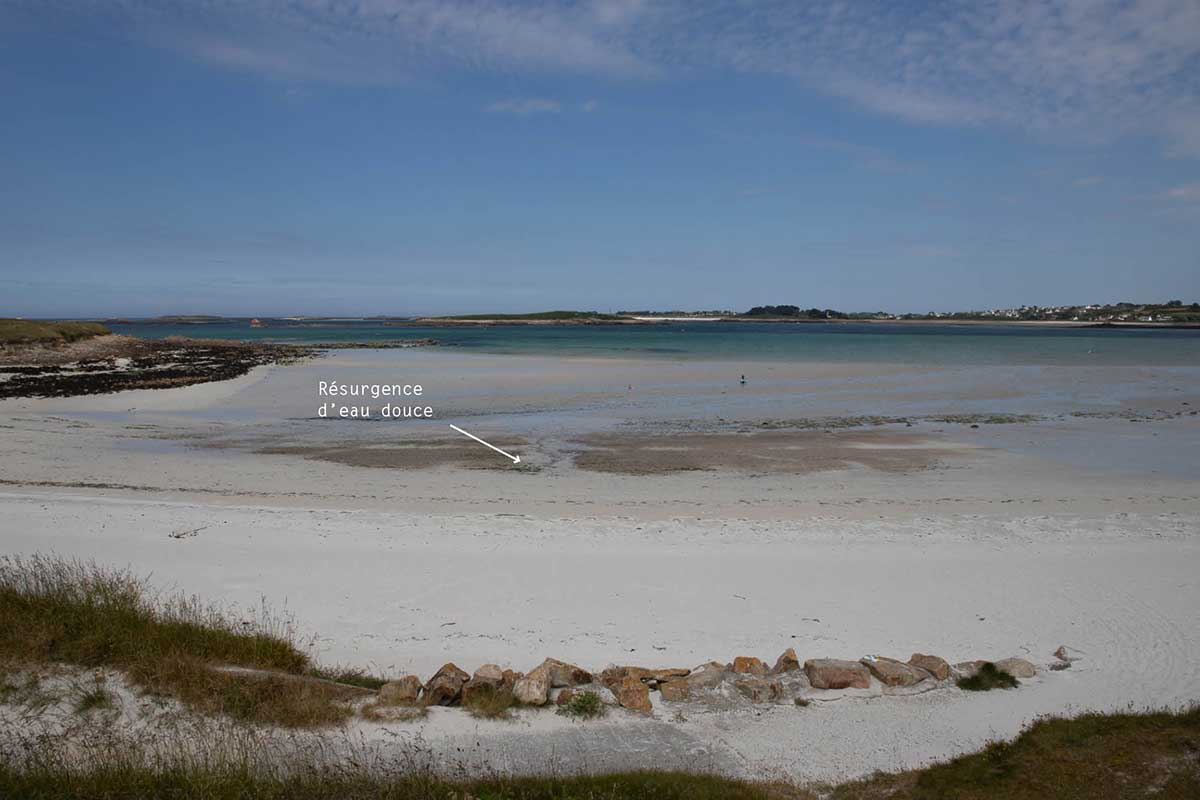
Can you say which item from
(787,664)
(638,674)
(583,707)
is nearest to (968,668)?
(787,664)

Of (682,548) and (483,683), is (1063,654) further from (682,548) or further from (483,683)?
(483,683)

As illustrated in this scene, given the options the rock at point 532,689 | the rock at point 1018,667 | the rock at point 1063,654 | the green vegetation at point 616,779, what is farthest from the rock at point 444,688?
the rock at point 1063,654

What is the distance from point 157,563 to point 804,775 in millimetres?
8548

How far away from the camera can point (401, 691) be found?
253 inches

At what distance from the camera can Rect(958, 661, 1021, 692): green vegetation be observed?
6.79 m

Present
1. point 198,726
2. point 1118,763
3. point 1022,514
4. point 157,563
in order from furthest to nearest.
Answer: point 1022,514 → point 157,563 → point 198,726 → point 1118,763

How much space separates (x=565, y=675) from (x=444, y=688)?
103cm

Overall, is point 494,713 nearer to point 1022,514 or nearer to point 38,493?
point 1022,514

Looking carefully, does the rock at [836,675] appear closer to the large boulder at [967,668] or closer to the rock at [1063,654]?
the large boulder at [967,668]

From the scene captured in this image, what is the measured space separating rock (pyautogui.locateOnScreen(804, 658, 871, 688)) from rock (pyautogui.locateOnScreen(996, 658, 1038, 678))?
1.28m

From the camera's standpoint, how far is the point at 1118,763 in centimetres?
525

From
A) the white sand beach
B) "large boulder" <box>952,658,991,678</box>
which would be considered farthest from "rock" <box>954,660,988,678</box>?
the white sand beach

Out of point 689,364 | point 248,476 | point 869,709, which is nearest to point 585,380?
point 689,364

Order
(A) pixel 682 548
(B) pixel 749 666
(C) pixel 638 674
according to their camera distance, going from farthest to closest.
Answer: (A) pixel 682 548
(B) pixel 749 666
(C) pixel 638 674
